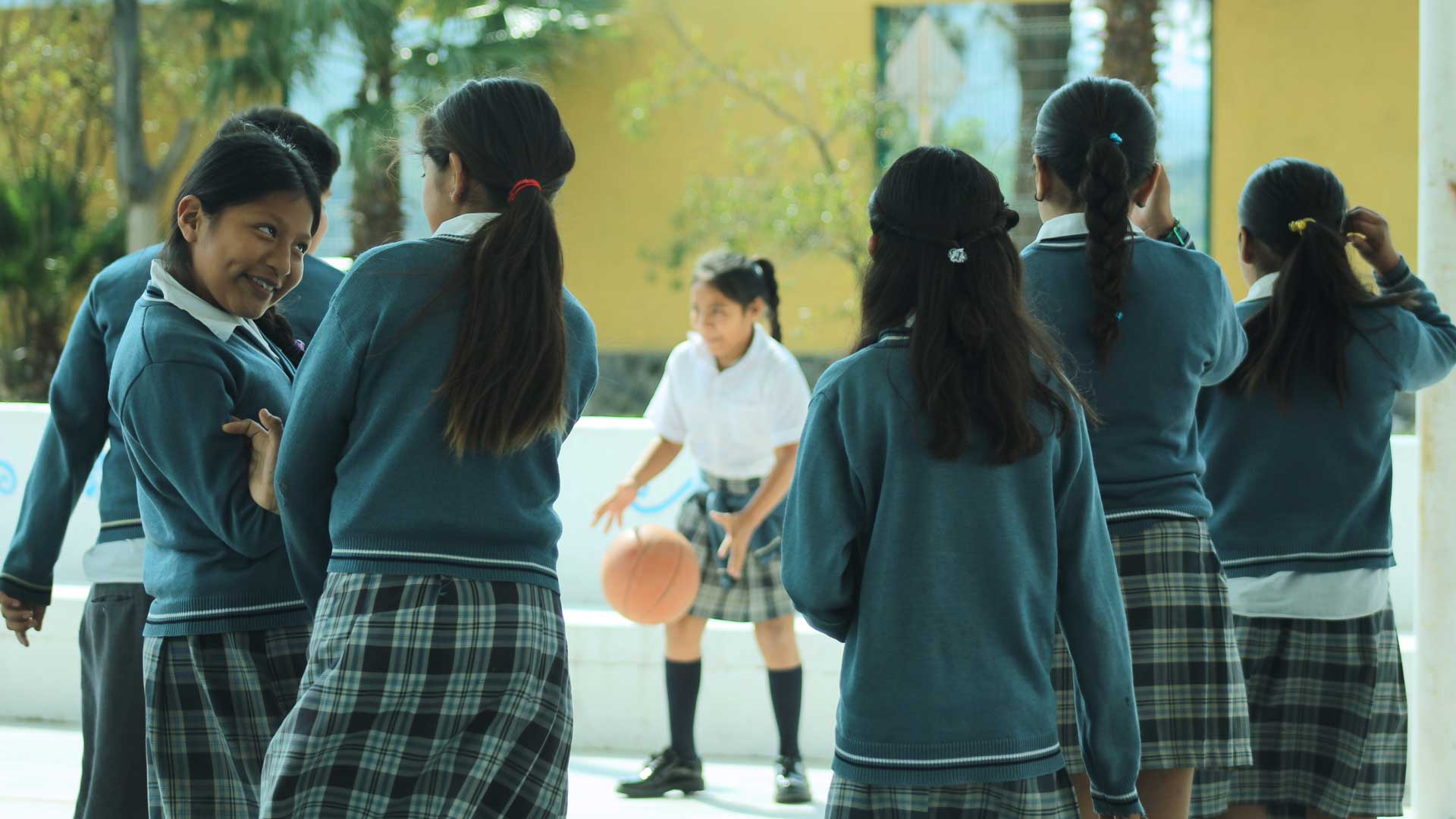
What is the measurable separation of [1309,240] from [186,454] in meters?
2.18

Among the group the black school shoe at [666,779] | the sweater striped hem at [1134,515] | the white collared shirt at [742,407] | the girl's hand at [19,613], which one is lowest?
the black school shoe at [666,779]

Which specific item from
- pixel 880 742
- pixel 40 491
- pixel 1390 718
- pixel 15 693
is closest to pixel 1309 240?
pixel 1390 718

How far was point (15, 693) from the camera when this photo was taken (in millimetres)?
5582

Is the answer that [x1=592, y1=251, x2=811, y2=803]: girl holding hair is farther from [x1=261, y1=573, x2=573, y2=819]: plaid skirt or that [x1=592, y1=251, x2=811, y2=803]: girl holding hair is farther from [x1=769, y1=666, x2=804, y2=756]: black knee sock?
[x1=261, y1=573, x2=573, y2=819]: plaid skirt

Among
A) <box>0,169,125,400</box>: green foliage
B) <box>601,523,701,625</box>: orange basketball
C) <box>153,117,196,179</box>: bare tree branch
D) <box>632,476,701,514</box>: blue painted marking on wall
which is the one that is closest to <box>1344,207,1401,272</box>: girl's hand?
<box>601,523,701,625</box>: orange basketball

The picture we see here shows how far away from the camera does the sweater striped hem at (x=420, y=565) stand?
1.99 meters

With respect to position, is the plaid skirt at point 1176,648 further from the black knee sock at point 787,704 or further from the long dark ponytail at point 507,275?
the black knee sock at point 787,704

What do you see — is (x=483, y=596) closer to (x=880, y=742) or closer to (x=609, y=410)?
(x=880, y=742)

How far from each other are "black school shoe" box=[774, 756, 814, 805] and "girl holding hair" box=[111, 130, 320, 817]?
2.50 metres

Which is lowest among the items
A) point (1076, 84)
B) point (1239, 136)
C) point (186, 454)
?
point (186, 454)

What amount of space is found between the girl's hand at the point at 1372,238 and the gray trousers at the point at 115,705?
2471mm

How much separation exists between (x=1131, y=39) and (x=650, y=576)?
7.49 m

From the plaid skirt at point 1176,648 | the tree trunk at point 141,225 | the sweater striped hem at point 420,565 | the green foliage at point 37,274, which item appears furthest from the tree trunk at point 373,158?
the sweater striped hem at point 420,565

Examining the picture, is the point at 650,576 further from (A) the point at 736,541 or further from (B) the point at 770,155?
(B) the point at 770,155
